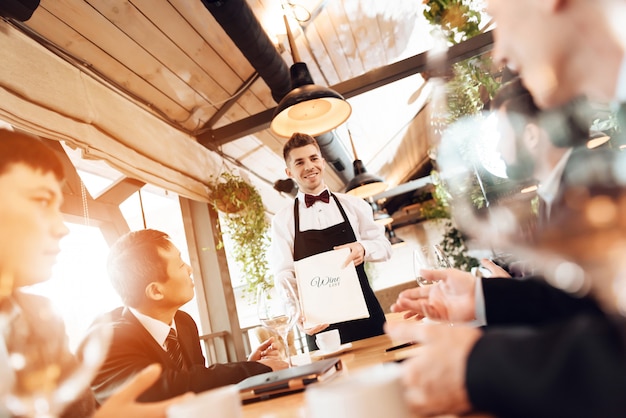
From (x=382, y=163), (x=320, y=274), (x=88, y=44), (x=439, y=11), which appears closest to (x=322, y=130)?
(x=439, y=11)

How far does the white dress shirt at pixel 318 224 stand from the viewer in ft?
6.63

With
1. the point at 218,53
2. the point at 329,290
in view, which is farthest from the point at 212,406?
the point at 218,53

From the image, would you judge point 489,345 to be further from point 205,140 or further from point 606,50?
point 205,140

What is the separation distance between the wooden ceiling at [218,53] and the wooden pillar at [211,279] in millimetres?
595

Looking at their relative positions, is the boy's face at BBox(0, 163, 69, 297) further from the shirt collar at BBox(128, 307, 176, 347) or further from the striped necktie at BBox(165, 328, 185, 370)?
the striped necktie at BBox(165, 328, 185, 370)

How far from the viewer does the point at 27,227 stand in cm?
59

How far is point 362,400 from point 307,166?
5.69ft

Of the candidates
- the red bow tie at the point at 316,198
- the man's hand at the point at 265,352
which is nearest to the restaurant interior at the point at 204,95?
the red bow tie at the point at 316,198

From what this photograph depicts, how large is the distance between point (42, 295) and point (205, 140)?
2.89 metres

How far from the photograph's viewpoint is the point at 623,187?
392 millimetres

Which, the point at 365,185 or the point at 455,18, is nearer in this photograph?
the point at 455,18

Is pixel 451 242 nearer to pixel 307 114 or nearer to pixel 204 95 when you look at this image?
pixel 204 95

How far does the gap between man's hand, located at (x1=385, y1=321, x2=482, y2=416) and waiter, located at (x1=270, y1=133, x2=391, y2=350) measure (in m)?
1.45

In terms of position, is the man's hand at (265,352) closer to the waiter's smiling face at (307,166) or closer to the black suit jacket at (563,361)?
the waiter's smiling face at (307,166)
